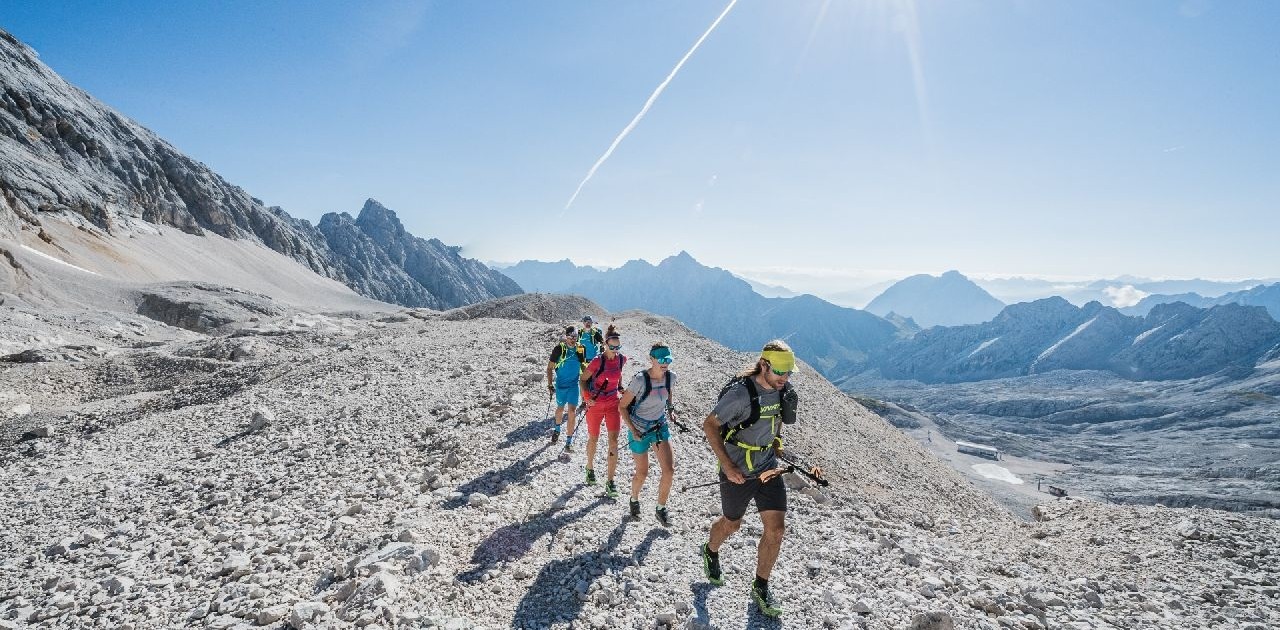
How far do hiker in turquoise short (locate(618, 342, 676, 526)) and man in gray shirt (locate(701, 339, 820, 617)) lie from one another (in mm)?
1705

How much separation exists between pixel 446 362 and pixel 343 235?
209 meters

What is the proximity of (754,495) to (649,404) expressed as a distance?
7.19ft

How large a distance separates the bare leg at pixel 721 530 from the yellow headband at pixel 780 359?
1.98 m

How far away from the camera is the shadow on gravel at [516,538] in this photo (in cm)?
643

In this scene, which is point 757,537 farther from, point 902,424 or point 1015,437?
point 1015,437

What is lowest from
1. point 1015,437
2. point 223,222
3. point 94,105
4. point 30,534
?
point 1015,437

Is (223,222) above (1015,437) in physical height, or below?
above

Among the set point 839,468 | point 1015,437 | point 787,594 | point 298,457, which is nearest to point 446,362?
point 298,457

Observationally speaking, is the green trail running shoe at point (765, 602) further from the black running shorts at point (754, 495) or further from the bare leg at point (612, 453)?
the bare leg at point (612, 453)

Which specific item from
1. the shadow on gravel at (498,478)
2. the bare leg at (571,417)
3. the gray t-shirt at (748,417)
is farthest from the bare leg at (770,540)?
the bare leg at (571,417)

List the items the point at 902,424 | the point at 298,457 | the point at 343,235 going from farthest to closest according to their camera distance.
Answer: the point at 343,235 → the point at 902,424 → the point at 298,457

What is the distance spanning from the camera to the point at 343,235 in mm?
197125

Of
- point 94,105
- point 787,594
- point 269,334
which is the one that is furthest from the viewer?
point 94,105

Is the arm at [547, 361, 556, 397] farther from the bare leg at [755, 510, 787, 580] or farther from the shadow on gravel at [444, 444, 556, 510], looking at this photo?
the bare leg at [755, 510, 787, 580]
